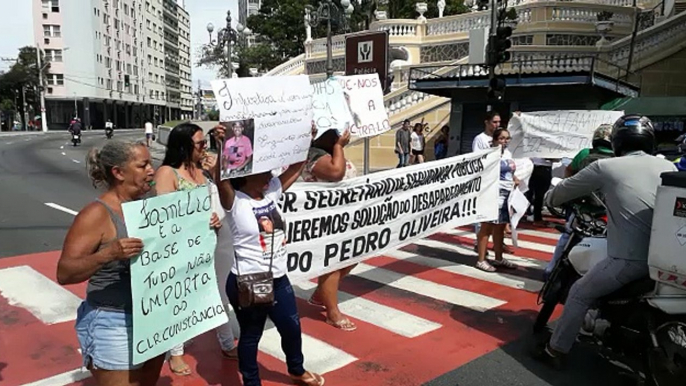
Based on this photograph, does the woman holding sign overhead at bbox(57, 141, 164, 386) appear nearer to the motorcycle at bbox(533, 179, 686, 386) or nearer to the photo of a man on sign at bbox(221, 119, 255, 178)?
the photo of a man on sign at bbox(221, 119, 255, 178)

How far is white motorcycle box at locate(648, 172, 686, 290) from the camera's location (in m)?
3.12

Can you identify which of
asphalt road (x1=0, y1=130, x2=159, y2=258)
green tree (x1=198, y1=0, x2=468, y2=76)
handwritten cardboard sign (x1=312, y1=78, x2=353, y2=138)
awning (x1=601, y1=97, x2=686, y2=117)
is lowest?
asphalt road (x1=0, y1=130, x2=159, y2=258)

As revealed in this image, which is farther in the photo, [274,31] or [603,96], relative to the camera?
[274,31]

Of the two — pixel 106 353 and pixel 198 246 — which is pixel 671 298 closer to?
pixel 198 246

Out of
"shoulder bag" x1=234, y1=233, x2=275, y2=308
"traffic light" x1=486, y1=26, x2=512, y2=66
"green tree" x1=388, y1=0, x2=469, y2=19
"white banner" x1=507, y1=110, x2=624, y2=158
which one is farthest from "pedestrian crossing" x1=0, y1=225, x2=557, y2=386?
"green tree" x1=388, y1=0, x2=469, y2=19

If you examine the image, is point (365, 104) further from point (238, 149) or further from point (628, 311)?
point (628, 311)

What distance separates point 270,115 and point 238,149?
1.14 feet

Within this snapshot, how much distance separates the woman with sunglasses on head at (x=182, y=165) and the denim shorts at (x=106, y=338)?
3.64ft

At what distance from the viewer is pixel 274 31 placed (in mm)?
55312

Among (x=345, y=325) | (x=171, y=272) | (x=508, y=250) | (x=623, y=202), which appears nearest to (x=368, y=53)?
(x=508, y=250)

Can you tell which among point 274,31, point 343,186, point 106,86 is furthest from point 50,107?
point 343,186

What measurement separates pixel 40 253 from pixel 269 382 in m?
5.23

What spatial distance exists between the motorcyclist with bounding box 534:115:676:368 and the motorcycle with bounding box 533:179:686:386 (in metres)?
0.14

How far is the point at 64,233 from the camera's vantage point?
352 inches
